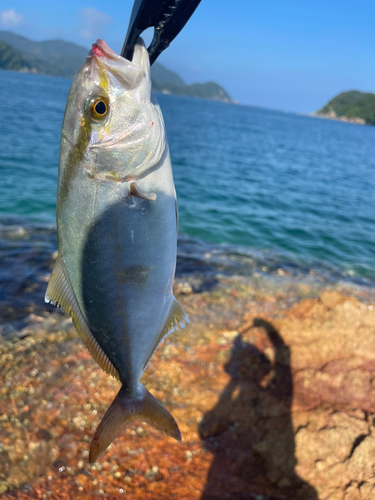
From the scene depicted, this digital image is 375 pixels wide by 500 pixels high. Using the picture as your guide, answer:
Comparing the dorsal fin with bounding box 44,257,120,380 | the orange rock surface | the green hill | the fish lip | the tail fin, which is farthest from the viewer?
the green hill

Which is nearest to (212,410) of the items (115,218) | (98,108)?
(115,218)

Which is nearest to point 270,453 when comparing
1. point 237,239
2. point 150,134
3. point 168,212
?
point 168,212

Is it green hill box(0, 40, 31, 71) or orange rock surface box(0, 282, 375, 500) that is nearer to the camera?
orange rock surface box(0, 282, 375, 500)

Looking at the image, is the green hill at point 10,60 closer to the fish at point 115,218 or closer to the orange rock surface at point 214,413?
the orange rock surface at point 214,413

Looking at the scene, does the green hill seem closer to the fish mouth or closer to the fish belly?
the fish mouth

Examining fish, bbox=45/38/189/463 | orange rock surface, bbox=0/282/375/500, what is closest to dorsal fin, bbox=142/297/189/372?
fish, bbox=45/38/189/463

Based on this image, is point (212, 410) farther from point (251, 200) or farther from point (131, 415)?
point (251, 200)
